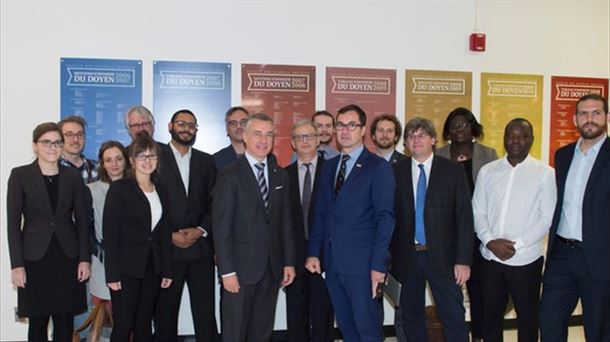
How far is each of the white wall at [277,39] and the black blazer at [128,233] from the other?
1.59 m

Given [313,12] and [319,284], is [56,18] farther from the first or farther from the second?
[319,284]

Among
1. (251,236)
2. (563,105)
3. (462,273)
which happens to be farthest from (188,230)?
(563,105)

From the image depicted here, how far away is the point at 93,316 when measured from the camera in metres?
3.77

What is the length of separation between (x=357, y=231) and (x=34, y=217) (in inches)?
77.8

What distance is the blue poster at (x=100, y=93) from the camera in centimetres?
431

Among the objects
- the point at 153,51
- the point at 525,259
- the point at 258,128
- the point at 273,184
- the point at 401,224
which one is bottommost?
the point at 525,259

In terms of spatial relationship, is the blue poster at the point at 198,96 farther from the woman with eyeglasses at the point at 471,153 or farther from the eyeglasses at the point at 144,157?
the woman with eyeglasses at the point at 471,153

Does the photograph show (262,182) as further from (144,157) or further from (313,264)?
(144,157)

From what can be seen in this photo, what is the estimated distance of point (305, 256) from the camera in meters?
3.44

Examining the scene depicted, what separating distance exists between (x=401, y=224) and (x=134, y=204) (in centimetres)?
166

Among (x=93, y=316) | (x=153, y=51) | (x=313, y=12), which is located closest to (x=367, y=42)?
(x=313, y=12)

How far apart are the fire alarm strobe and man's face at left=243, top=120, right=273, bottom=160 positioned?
8.86 feet

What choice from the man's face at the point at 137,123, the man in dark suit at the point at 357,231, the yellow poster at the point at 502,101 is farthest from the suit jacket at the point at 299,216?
the yellow poster at the point at 502,101

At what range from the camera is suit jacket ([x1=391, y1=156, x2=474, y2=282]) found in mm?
3264
